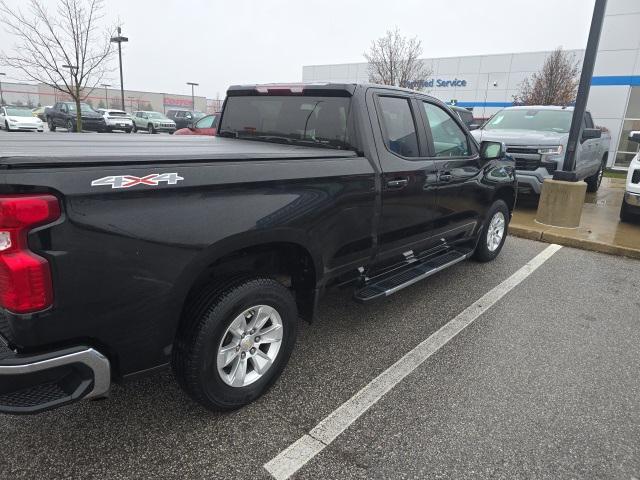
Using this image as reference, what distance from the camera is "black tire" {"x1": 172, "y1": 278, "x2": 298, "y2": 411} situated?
2.26 meters

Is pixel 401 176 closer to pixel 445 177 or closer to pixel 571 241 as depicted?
pixel 445 177

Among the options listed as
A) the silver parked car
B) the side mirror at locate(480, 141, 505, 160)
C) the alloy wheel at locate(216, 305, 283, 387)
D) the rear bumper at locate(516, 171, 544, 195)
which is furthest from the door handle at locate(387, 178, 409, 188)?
the silver parked car

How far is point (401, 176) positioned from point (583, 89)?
16.0ft

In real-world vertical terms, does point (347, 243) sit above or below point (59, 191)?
below

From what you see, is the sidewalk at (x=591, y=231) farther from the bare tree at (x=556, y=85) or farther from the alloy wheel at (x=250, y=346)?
the bare tree at (x=556, y=85)

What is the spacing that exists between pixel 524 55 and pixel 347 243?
32.3 meters

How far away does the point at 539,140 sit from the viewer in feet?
25.1

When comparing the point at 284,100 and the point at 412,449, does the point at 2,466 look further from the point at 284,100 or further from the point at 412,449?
the point at 284,100

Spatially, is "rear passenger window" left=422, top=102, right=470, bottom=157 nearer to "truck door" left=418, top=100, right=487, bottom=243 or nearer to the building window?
"truck door" left=418, top=100, right=487, bottom=243

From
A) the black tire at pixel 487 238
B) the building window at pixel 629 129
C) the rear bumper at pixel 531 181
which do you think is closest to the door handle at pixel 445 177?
the black tire at pixel 487 238

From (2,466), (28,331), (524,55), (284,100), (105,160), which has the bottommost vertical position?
(2,466)

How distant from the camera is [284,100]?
145 inches

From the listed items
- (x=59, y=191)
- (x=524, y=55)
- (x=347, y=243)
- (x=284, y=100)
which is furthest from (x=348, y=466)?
(x=524, y=55)

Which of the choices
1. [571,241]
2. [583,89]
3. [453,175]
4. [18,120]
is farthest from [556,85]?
[18,120]
